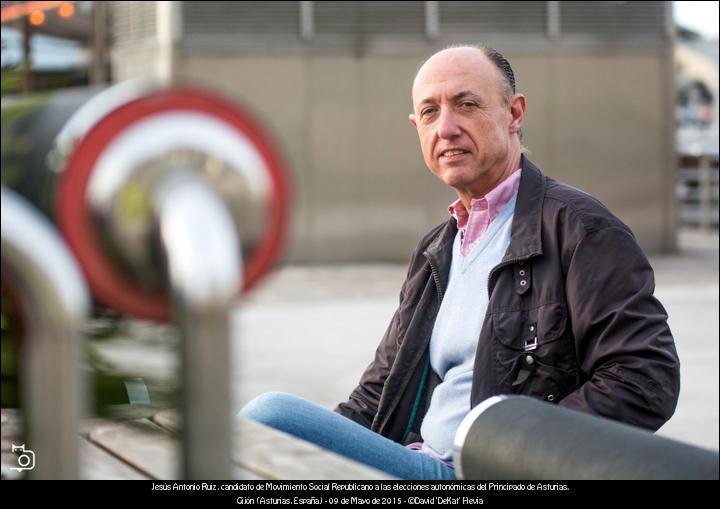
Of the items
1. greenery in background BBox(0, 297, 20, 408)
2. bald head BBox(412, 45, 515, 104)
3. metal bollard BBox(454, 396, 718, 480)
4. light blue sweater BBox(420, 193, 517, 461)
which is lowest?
light blue sweater BBox(420, 193, 517, 461)

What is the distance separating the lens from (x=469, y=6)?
14.5 m

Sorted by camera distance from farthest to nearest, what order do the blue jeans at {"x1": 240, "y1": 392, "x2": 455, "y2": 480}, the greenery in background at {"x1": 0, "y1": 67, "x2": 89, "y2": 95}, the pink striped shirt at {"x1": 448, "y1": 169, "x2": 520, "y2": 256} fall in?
the pink striped shirt at {"x1": 448, "y1": 169, "x2": 520, "y2": 256}, the blue jeans at {"x1": 240, "y1": 392, "x2": 455, "y2": 480}, the greenery in background at {"x1": 0, "y1": 67, "x2": 89, "y2": 95}

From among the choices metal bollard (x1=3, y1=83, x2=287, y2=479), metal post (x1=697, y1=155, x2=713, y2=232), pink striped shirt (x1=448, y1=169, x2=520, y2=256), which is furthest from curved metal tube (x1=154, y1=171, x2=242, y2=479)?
metal post (x1=697, y1=155, x2=713, y2=232)

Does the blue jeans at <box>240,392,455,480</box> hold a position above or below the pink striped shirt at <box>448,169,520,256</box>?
below

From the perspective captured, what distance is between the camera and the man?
1936mm

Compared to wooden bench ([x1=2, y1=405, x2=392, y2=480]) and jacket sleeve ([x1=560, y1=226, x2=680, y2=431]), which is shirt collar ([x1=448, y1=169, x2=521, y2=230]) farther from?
wooden bench ([x1=2, y1=405, x2=392, y2=480])

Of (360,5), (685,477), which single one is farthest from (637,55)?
(685,477)

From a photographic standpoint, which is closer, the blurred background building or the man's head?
the man's head

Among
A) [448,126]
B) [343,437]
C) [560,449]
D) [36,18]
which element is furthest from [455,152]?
[560,449]

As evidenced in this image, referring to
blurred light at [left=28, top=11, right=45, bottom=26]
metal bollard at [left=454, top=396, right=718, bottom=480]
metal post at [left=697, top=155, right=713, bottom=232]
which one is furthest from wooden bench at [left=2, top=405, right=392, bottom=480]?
metal post at [left=697, top=155, right=713, bottom=232]

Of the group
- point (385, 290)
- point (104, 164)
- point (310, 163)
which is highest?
point (104, 164)

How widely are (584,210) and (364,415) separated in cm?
67

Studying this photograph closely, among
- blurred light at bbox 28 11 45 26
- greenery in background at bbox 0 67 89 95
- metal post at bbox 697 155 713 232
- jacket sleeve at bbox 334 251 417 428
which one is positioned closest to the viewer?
greenery in background at bbox 0 67 89 95

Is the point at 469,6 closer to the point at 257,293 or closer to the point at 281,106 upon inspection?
the point at 281,106
